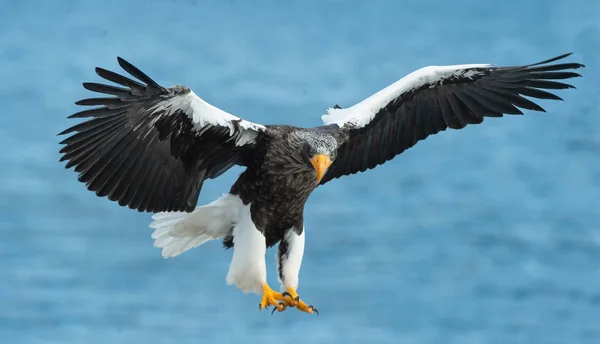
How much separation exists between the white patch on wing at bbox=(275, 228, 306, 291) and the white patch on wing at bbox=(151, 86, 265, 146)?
2.60 feet

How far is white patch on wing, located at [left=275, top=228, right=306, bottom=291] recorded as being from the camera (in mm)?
7789

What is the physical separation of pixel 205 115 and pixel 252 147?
1.51 feet

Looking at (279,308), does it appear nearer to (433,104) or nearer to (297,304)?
(297,304)

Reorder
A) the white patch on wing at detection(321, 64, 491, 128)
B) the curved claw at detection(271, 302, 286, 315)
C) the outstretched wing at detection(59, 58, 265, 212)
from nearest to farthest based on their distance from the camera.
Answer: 1. the outstretched wing at detection(59, 58, 265, 212)
2. the curved claw at detection(271, 302, 286, 315)
3. the white patch on wing at detection(321, 64, 491, 128)

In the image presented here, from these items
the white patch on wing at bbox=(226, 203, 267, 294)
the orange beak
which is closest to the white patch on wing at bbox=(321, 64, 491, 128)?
the orange beak

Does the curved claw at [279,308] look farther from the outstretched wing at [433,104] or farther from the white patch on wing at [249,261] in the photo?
the outstretched wing at [433,104]

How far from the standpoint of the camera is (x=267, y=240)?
7914 millimetres

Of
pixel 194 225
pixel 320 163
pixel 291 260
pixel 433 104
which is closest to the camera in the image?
pixel 320 163

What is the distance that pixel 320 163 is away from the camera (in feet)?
23.9

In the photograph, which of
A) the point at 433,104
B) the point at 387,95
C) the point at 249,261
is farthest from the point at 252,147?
the point at 433,104

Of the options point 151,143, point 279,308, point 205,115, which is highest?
point 205,115

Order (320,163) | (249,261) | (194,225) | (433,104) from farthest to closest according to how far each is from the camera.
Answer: (433,104)
(194,225)
(249,261)
(320,163)

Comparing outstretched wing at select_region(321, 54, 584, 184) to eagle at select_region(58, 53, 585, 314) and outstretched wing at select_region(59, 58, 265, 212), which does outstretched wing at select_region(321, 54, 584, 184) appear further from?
outstretched wing at select_region(59, 58, 265, 212)

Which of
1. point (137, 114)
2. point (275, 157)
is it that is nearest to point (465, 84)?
point (275, 157)
